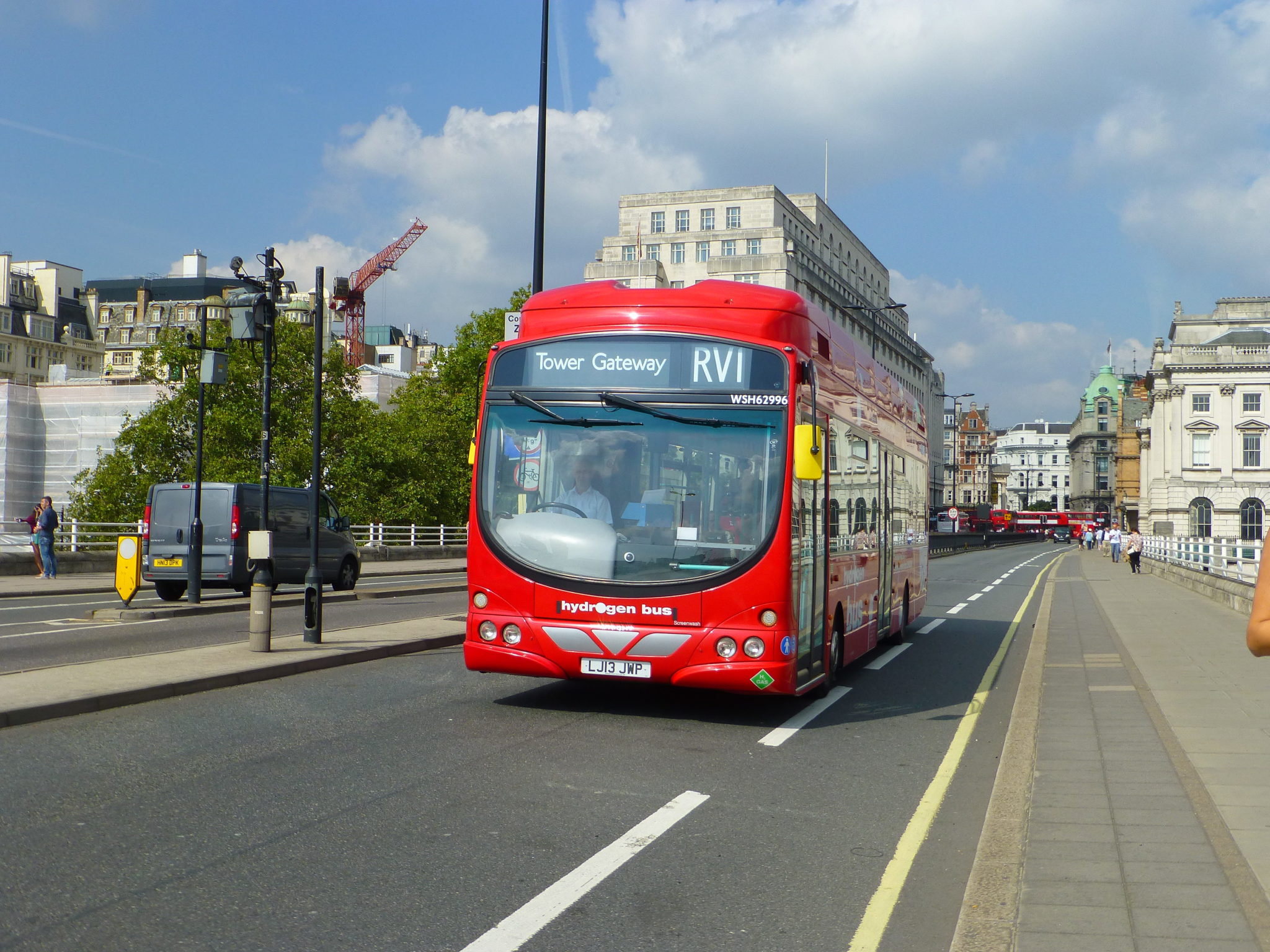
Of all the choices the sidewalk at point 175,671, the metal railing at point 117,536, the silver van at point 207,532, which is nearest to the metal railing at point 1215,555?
the sidewalk at point 175,671

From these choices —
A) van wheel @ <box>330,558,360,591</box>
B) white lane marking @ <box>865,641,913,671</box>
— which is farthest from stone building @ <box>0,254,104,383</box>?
white lane marking @ <box>865,641,913,671</box>

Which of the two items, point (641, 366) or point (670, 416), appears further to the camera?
point (641, 366)

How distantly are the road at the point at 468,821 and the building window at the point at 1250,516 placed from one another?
93793 mm

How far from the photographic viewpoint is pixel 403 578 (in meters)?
33.9

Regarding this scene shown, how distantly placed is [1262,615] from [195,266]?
147583 mm

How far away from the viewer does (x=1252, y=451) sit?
323 ft

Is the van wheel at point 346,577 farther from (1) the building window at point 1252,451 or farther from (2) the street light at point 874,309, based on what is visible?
(1) the building window at point 1252,451

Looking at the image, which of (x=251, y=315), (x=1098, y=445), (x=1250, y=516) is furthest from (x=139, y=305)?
(x=251, y=315)

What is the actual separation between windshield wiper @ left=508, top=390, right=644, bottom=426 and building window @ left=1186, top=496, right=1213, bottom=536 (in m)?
97.8

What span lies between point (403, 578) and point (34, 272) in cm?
11716

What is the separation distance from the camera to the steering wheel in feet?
30.7

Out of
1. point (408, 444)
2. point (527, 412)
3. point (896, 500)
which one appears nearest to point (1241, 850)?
point (527, 412)

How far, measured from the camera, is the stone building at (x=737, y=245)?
92.6m

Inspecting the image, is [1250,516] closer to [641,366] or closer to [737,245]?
[737,245]
